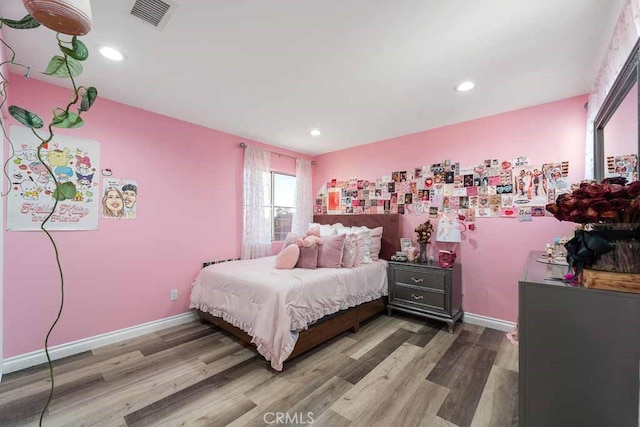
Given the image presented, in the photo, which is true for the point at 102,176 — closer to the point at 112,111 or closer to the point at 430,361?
the point at 112,111

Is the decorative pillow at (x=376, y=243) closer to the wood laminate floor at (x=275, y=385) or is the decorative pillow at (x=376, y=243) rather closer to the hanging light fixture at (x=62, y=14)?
the wood laminate floor at (x=275, y=385)

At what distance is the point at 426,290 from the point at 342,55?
97.5 inches

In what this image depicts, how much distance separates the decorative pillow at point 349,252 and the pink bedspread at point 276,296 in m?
0.12

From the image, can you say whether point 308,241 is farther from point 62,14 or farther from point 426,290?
point 62,14

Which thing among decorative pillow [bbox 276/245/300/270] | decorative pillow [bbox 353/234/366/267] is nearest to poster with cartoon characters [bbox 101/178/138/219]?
decorative pillow [bbox 276/245/300/270]

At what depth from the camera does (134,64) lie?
2.03 m

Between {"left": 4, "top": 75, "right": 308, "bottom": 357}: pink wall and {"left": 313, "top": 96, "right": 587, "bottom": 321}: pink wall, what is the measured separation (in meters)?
2.52

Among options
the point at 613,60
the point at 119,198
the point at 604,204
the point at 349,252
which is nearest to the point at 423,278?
the point at 349,252

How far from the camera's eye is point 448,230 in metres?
3.03

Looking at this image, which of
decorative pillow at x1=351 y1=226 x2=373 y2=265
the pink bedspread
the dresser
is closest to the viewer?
the dresser

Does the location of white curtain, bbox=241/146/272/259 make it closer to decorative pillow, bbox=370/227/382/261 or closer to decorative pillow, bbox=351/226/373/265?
decorative pillow, bbox=351/226/373/265

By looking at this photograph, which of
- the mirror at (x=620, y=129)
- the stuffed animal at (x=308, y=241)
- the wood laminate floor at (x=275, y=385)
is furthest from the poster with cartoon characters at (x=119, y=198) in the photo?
the mirror at (x=620, y=129)

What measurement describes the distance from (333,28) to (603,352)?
6.74 feet

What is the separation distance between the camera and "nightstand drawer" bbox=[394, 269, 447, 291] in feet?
9.43
